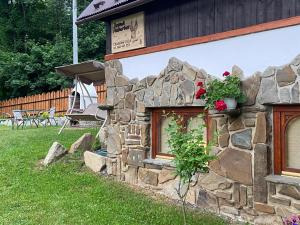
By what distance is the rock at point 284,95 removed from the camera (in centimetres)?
420

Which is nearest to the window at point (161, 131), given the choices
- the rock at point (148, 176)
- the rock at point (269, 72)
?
the rock at point (148, 176)

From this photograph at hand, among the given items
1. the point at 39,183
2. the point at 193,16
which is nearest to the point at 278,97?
the point at 193,16

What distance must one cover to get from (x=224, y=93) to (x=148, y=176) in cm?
218

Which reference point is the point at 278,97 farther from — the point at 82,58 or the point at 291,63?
the point at 82,58

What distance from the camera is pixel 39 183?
6.50 m

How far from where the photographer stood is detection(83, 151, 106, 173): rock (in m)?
7.07

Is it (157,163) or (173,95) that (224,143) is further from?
(157,163)

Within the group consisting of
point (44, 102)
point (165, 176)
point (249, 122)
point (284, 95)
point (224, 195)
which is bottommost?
Answer: point (224, 195)

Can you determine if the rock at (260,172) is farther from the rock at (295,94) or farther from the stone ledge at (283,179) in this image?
the rock at (295,94)

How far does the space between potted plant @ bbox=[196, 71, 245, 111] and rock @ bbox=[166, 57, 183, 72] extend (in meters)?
0.84

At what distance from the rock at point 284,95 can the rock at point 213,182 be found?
130cm

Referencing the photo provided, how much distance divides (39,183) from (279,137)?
405 centimetres

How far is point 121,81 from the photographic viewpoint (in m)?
6.65

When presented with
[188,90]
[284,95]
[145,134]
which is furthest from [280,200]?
[145,134]
